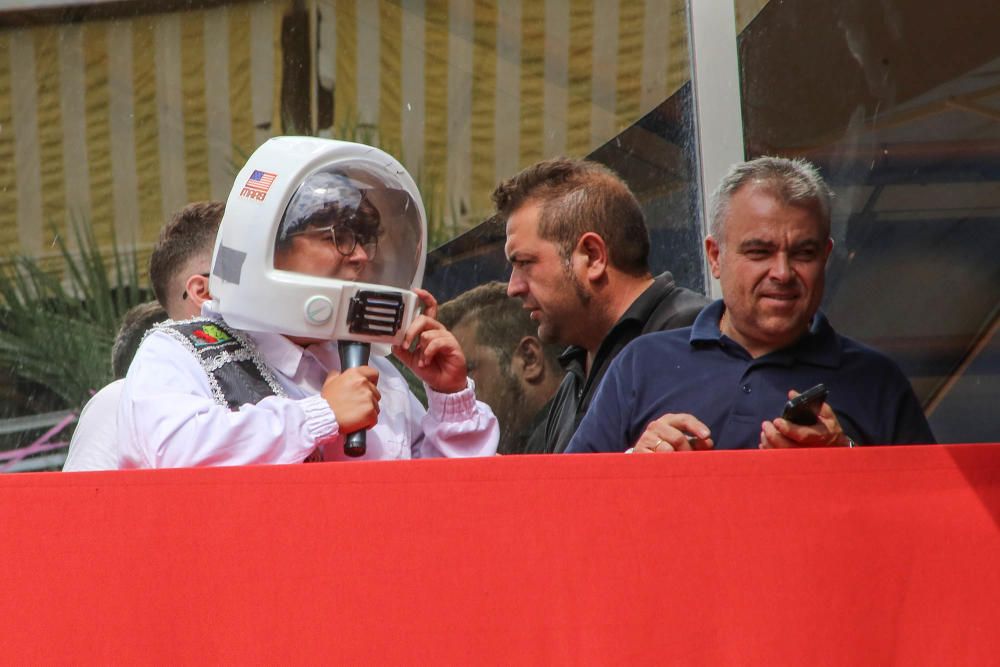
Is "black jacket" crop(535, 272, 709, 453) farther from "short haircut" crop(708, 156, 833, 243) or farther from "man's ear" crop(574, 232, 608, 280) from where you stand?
"short haircut" crop(708, 156, 833, 243)

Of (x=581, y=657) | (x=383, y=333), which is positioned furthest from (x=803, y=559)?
(x=383, y=333)

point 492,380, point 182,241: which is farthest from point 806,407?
point 492,380

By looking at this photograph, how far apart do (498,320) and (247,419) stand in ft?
5.95

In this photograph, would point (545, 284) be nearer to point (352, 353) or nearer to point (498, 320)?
point (498, 320)

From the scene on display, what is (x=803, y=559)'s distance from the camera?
151 centimetres

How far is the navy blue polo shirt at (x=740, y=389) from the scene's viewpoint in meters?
2.12

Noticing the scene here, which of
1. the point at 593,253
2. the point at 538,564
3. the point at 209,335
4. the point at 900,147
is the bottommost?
the point at 538,564

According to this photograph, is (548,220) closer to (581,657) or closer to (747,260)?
(747,260)

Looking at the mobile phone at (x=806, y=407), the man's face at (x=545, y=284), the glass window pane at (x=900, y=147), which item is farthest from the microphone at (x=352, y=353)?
the glass window pane at (x=900, y=147)

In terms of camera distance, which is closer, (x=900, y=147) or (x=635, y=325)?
(x=635, y=325)

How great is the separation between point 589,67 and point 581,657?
250 centimetres

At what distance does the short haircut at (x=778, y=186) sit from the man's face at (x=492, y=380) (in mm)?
1231

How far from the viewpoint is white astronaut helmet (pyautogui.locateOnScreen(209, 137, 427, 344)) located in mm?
2004

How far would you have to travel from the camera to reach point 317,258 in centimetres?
206
